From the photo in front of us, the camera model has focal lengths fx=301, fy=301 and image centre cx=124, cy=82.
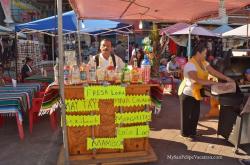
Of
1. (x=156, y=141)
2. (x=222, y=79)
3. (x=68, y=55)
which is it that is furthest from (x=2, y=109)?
(x=222, y=79)

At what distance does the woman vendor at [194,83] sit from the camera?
16.4 feet

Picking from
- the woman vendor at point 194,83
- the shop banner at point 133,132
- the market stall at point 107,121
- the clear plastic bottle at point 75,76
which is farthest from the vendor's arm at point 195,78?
the clear plastic bottle at point 75,76

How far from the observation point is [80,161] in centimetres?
423

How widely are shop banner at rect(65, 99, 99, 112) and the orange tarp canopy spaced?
6.68ft

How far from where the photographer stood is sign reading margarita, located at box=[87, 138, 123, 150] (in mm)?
4223

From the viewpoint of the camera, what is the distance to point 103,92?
4090 millimetres

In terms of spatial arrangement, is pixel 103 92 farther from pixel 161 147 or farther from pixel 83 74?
pixel 161 147

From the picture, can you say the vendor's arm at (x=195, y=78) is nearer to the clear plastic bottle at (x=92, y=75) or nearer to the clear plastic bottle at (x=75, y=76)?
the clear plastic bottle at (x=92, y=75)

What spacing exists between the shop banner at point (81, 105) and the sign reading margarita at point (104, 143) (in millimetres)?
455

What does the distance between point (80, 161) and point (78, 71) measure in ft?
4.14

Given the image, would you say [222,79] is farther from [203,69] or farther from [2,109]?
[2,109]

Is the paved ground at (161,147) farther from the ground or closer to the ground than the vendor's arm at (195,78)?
closer to the ground

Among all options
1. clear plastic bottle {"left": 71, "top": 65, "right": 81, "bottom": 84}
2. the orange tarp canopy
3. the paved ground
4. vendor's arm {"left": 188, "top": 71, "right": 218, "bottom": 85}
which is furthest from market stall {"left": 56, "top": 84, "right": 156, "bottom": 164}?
the orange tarp canopy

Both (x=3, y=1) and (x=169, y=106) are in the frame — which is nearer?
(x=169, y=106)
